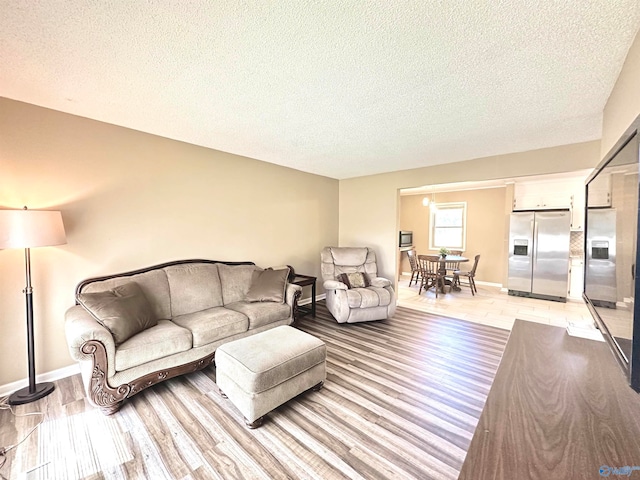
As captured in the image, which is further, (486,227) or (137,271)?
(486,227)

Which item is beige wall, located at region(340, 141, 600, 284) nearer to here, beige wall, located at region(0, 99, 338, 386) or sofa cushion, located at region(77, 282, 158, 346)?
beige wall, located at region(0, 99, 338, 386)

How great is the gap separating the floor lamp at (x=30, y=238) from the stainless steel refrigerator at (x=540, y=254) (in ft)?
23.7

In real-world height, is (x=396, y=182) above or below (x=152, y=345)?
above

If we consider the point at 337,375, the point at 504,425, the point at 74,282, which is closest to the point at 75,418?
the point at 74,282

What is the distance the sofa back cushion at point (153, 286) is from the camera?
2.68m

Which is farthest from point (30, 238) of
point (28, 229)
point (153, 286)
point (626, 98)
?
point (626, 98)

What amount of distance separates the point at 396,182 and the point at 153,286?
13.1 feet

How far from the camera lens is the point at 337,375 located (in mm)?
2635

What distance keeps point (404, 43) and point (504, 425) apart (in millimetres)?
1877

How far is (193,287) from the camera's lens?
3.12 metres

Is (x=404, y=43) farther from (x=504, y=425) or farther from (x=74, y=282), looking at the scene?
(x=74, y=282)

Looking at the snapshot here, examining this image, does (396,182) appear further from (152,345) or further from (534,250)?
(152,345)

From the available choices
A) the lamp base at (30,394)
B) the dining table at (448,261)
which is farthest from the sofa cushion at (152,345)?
the dining table at (448,261)

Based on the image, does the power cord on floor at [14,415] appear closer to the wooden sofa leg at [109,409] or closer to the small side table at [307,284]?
the wooden sofa leg at [109,409]
